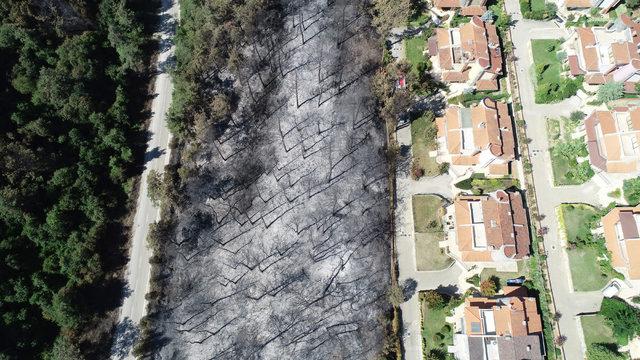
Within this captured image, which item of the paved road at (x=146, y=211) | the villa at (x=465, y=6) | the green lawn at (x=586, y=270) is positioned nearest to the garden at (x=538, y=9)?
the villa at (x=465, y=6)

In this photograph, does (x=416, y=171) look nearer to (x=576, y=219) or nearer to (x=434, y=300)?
(x=434, y=300)

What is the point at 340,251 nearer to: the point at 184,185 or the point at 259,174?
the point at 259,174

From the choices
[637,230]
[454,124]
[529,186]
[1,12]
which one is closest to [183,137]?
[1,12]

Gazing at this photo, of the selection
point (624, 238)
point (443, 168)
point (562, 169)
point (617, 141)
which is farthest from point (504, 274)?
point (617, 141)

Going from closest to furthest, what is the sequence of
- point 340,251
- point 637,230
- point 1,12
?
point 637,230, point 340,251, point 1,12

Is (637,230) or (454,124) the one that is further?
(454,124)

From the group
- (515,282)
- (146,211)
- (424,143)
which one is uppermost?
(424,143)
